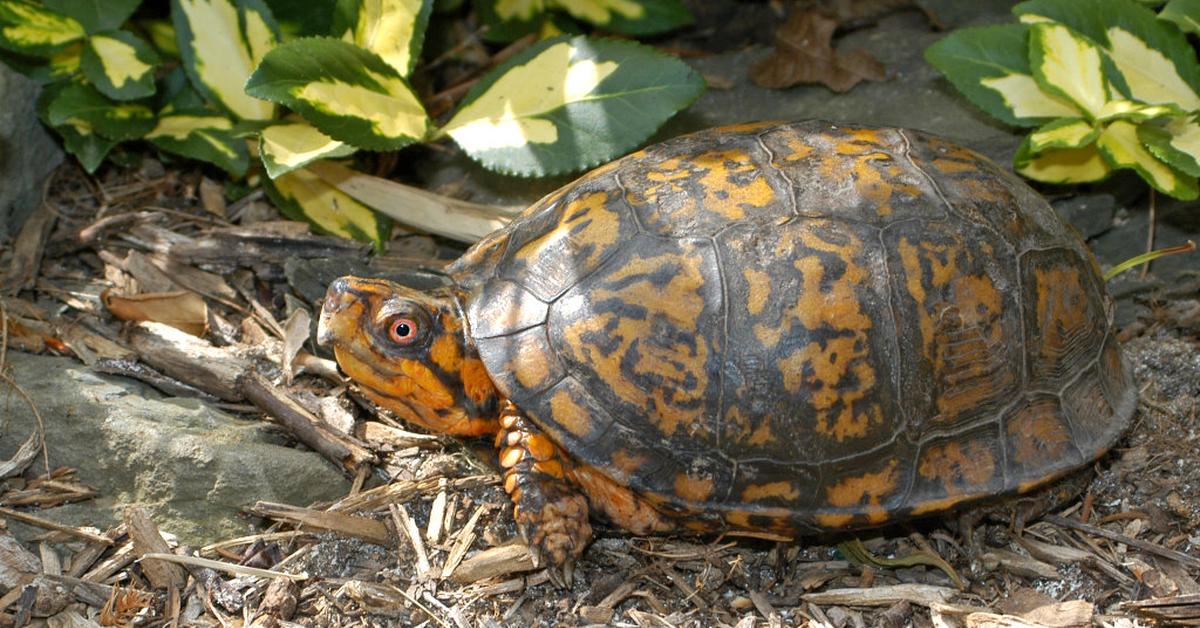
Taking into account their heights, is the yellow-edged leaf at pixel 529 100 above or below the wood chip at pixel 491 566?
above

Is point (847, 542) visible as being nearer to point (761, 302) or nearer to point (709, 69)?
point (761, 302)

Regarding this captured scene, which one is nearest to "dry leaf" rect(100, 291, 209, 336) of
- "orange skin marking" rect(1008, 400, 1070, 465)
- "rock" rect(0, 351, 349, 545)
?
"rock" rect(0, 351, 349, 545)

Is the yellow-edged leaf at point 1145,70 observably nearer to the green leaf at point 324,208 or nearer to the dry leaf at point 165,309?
the green leaf at point 324,208

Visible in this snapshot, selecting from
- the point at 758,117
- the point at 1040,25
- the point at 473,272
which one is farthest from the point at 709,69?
the point at 473,272

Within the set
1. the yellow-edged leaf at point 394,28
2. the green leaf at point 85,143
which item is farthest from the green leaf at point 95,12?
the yellow-edged leaf at point 394,28

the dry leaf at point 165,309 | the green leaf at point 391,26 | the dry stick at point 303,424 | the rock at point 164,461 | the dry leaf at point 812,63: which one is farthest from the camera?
the dry leaf at point 812,63
